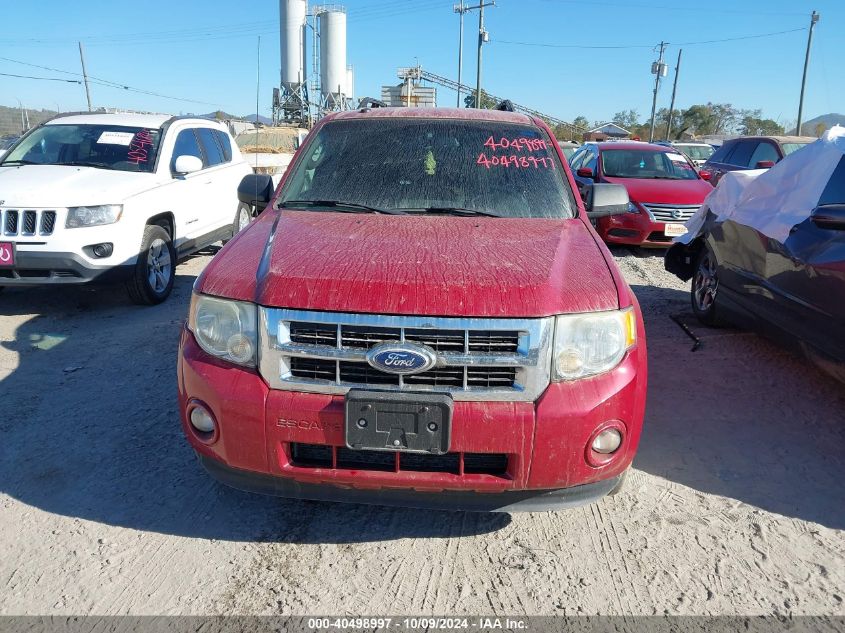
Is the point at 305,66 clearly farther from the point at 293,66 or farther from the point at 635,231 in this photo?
the point at 635,231

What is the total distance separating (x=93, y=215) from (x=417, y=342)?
4456mm

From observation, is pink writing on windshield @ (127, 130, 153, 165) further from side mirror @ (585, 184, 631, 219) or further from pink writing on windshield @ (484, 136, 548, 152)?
side mirror @ (585, 184, 631, 219)

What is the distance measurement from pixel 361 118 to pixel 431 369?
2251 millimetres

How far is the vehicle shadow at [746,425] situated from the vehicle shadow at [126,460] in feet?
4.05

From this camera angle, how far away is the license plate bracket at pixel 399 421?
7.30 ft

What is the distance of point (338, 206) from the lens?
3391mm

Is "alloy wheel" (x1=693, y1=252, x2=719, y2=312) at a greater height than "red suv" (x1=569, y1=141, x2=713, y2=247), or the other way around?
"red suv" (x1=569, y1=141, x2=713, y2=247)

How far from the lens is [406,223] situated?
312 centimetres

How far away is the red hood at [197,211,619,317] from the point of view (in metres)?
2.28

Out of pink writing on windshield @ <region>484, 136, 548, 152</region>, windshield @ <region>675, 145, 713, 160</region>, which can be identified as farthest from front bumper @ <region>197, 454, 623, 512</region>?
windshield @ <region>675, 145, 713, 160</region>

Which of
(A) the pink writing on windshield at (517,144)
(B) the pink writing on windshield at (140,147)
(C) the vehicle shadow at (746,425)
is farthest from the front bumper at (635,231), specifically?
(B) the pink writing on windshield at (140,147)

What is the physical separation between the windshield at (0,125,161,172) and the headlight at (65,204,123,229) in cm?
93

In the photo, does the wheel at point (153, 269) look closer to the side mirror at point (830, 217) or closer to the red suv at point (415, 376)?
the red suv at point (415, 376)

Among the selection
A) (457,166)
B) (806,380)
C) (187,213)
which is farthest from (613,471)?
(187,213)
